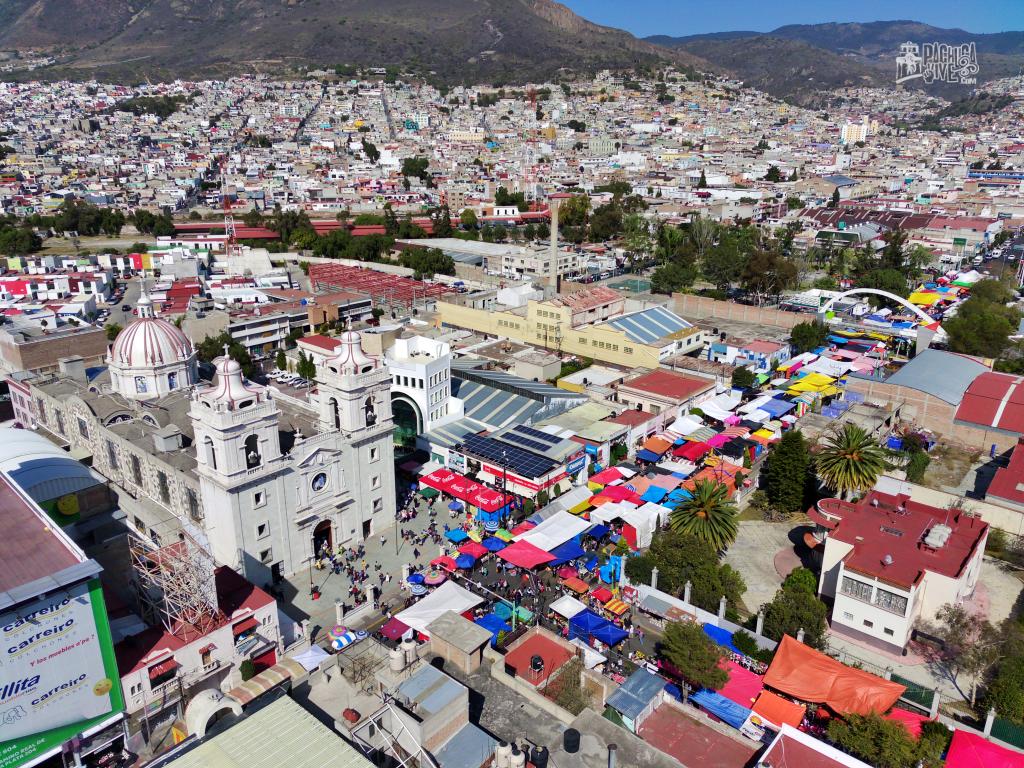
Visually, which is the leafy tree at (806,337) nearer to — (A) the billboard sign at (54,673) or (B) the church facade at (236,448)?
(B) the church facade at (236,448)

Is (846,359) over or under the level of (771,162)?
under

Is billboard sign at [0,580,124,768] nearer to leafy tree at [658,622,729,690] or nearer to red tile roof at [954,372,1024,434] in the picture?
leafy tree at [658,622,729,690]

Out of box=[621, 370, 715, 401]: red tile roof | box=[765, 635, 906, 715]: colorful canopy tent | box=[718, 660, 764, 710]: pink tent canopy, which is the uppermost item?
box=[621, 370, 715, 401]: red tile roof

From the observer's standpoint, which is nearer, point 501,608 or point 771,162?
point 501,608

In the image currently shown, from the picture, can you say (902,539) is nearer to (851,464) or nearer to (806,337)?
(851,464)

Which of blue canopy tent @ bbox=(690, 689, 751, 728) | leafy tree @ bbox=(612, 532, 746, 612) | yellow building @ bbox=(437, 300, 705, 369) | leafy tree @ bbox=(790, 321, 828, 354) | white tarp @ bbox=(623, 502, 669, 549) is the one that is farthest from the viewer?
leafy tree @ bbox=(790, 321, 828, 354)

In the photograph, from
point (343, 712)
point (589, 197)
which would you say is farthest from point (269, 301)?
point (589, 197)

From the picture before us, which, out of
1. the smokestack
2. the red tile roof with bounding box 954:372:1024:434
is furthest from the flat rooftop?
the smokestack

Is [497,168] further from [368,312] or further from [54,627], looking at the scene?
[54,627]
